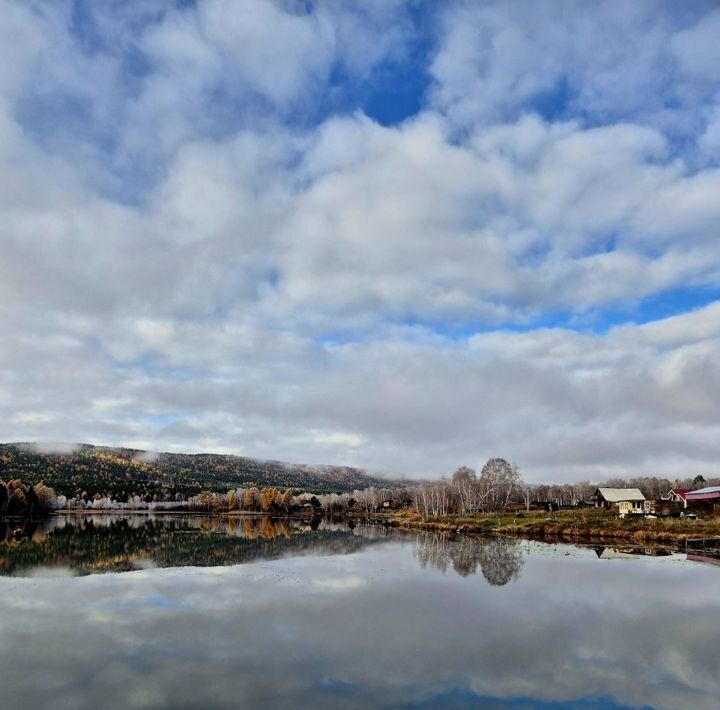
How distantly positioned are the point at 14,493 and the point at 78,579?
469 ft

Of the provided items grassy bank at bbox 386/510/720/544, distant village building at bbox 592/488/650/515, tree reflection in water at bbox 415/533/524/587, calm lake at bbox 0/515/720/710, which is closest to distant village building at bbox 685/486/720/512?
distant village building at bbox 592/488/650/515

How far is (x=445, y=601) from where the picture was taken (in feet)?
93.9

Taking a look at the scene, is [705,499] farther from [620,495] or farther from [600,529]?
[600,529]

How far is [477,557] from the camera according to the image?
48656 mm

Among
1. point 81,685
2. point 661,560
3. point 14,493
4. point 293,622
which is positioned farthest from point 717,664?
point 14,493

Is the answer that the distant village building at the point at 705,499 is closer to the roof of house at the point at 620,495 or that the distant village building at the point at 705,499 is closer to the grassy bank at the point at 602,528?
the roof of house at the point at 620,495

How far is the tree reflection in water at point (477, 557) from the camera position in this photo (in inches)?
1540

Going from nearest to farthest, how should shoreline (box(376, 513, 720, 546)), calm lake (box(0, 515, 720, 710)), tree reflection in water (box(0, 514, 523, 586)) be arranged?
calm lake (box(0, 515, 720, 710)) < tree reflection in water (box(0, 514, 523, 586)) < shoreline (box(376, 513, 720, 546))

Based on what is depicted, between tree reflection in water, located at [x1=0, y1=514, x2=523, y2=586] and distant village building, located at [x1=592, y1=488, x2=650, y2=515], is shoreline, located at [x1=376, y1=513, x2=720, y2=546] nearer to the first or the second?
tree reflection in water, located at [x1=0, y1=514, x2=523, y2=586]

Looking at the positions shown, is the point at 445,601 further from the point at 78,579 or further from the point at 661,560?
the point at 661,560

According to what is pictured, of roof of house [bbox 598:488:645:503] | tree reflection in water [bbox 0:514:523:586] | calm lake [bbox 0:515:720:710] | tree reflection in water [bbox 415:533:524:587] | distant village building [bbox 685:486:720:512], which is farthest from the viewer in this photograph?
roof of house [bbox 598:488:645:503]

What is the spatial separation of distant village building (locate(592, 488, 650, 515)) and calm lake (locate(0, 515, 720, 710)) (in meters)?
69.9

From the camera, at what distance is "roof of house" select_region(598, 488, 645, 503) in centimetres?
10888

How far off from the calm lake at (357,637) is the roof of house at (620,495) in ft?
244
